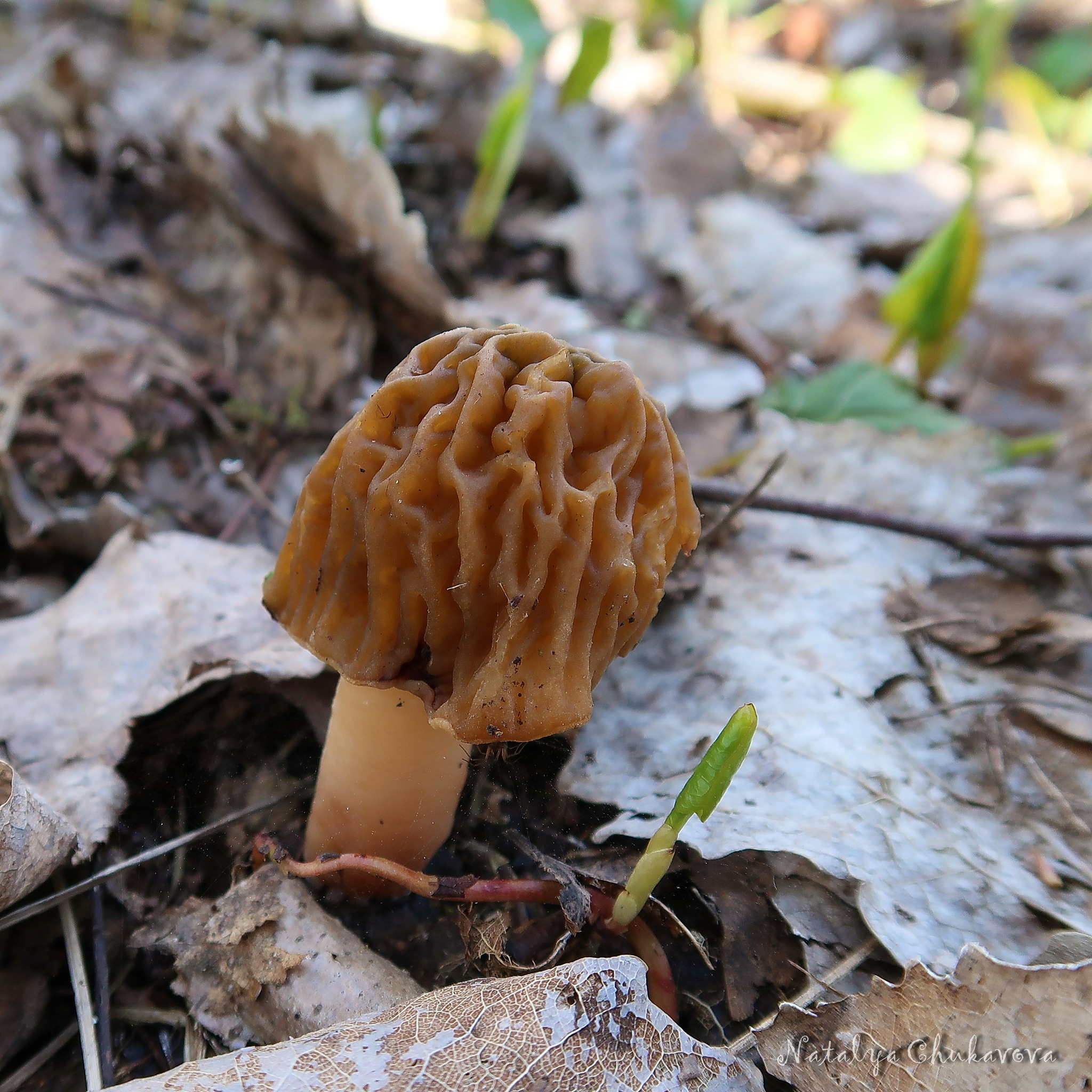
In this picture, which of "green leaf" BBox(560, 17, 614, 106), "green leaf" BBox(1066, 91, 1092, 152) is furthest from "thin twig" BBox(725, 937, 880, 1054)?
"green leaf" BBox(1066, 91, 1092, 152)

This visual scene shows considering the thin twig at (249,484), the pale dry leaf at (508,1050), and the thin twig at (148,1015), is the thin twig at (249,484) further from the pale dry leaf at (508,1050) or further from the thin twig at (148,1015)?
the pale dry leaf at (508,1050)

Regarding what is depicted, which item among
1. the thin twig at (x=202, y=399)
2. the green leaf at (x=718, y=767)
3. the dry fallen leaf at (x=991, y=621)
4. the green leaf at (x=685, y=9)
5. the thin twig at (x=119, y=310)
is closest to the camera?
the green leaf at (x=718, y=767)

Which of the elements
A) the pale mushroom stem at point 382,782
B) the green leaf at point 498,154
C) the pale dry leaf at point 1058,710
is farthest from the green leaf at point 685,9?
the pale mushroom stem at point 382,782

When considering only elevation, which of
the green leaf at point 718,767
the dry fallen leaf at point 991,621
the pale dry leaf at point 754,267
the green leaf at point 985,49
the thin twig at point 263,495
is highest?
the green leaf at point 985,49

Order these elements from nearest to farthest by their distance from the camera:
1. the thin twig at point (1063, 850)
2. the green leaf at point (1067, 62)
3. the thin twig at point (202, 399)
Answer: the thin twig at point (1063, 850) → the thin twig at point (202, 399) → the green leaf at point (1067, 62)

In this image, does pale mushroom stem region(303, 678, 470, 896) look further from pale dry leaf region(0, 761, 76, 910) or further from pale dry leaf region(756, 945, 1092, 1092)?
pale dry leaf region(756, 945, 1092, 1092)

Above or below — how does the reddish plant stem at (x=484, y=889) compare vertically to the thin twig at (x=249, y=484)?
below

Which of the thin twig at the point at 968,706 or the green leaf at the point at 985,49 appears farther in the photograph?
the green leaf at the point at 985,49
